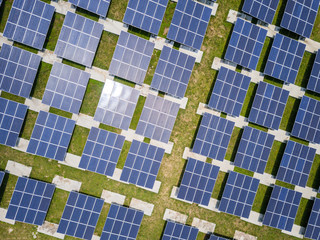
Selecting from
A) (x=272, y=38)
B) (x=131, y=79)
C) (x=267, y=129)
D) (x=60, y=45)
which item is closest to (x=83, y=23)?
(x=60, y=45)

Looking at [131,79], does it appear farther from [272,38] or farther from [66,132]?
[272,38]

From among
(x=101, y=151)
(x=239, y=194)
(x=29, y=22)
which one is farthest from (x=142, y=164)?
(x=29, y=22)

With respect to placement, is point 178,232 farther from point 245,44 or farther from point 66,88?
point 245,44

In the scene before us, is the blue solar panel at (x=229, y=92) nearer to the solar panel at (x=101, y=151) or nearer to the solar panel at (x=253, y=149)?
the solar panel at (x=253, y=149)

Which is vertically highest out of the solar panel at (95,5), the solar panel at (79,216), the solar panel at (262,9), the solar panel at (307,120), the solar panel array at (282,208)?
the solar panel at (262,9)

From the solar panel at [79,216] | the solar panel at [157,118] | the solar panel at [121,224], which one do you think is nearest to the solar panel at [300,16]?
the solar panel at [157,118]

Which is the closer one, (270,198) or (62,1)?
(62,1)
